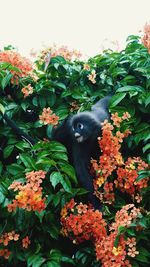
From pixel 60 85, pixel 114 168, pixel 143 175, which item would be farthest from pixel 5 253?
pixel 60 85

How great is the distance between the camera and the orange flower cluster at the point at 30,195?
2191 mm

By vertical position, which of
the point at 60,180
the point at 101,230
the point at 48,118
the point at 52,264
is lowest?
the point at 52,264

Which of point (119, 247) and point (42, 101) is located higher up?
point (42, 101)

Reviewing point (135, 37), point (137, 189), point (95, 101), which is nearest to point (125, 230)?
point (137, 189)

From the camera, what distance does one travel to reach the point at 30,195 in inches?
86.3

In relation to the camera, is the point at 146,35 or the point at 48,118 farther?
the point at 146,35

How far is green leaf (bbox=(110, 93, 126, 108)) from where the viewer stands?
2773mm

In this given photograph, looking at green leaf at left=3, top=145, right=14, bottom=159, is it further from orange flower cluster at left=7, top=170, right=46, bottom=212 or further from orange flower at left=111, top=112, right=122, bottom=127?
orange flower at left=111, top=112, right=122, bottom=127

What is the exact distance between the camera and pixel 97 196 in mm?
2604

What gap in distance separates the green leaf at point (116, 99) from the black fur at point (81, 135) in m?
0.08

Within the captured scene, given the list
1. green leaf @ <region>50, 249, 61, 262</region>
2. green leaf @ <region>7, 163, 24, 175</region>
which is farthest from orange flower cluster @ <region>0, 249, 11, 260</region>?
green leaf @ <region>7, 163, 24, 175</region>

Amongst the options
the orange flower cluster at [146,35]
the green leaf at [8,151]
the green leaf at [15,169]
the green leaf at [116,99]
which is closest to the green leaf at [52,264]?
the green leaf at [15,169]

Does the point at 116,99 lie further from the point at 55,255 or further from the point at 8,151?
the point at 55,255

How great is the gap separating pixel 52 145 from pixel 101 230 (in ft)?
1.79
